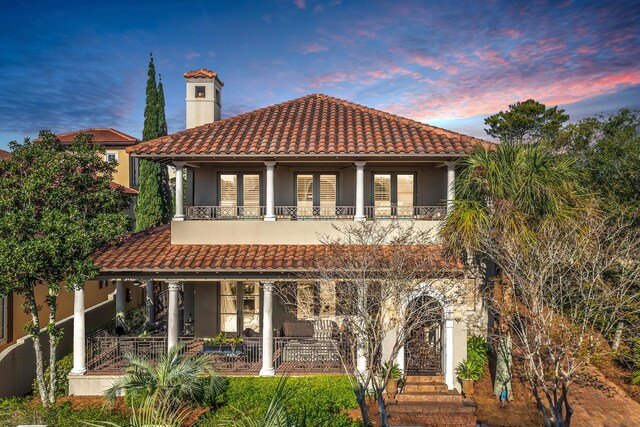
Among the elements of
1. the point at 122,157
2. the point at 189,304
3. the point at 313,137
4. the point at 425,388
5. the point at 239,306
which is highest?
the point at 122,157

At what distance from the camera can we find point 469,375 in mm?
12422

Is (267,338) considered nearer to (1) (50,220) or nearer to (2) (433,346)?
(2) (433,346)

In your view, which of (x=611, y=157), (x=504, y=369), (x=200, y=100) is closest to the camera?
(x=504, y=369)

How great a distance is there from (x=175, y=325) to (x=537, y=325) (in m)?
11.0

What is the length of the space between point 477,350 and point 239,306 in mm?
9796

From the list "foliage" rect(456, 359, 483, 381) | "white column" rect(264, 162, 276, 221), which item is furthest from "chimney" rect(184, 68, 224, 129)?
"foliage" rect(456, 359, 483, 381)

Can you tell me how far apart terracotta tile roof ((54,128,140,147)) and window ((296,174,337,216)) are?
82.4 ft

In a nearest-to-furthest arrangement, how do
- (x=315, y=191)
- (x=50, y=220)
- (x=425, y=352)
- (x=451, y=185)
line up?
1. (x=50, y=220)
2. (x=425, y=352)
3. (x=451, y=185)
4. (x=315, y=191)

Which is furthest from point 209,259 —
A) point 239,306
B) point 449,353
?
point 449,353

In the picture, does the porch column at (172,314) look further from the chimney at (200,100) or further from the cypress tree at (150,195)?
the cypress tree at (150,195)

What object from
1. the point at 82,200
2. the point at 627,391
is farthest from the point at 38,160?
the point at 627,391

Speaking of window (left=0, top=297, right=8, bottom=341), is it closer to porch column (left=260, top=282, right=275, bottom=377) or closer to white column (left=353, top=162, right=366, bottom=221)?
porch column (left=260, top=282, right=275, bottom=377)

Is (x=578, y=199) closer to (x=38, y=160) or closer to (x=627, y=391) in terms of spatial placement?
(x=627, y=391)

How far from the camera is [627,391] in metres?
13.9
